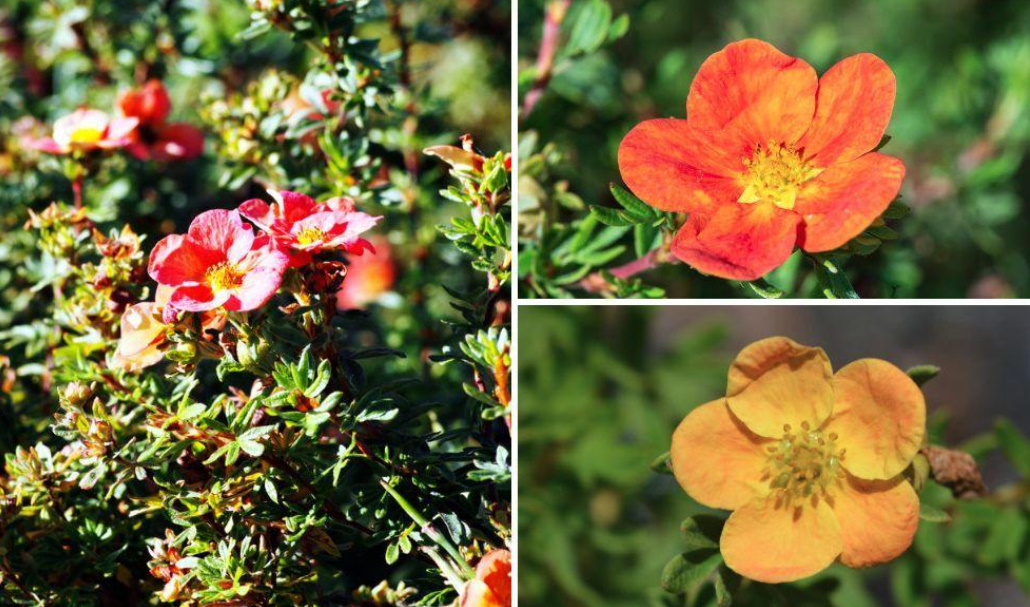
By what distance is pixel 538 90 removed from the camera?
146cm

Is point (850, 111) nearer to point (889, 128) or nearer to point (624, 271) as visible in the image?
point (624, 271)

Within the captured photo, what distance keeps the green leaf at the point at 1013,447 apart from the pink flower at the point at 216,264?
3.14ft

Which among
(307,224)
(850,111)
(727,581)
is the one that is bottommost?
(727,581)

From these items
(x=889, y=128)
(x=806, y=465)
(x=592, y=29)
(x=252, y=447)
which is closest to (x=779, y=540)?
(x=806, y=465)

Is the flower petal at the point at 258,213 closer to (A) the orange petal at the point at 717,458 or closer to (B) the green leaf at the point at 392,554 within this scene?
(B) the green leaf at the point at 392,554

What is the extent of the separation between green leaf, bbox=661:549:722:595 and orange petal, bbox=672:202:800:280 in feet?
0.96

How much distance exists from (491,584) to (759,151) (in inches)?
17.9

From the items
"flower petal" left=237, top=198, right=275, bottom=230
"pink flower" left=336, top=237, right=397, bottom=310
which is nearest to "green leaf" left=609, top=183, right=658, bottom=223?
"flower petal" left=237, top=198, right=275, bottom=230

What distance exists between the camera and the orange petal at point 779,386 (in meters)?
0.88

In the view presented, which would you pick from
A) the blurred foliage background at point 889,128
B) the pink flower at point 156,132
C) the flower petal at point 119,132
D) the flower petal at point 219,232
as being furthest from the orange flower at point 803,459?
the pink flower at point 156,132

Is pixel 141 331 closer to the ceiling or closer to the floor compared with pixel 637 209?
closer to the floor

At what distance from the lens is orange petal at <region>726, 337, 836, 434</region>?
88 centimetres

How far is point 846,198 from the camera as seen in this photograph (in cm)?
82

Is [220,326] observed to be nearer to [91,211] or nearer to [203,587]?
[203,587]
